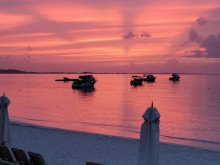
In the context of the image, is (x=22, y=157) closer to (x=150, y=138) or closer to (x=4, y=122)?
(x=150, y=138)

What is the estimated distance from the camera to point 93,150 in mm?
12906

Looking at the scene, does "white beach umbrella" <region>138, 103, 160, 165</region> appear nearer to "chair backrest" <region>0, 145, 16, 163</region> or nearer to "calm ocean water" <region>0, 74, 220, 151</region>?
"chair backrest" <region>0, 145, 16, 163</region>

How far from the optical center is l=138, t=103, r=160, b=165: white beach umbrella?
22.4 feet

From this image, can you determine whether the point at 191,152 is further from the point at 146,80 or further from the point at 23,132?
the point at 146,80

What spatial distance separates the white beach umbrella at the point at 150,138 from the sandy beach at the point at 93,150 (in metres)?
4.15

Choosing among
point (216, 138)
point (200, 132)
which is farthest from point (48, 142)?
point (200, 132)

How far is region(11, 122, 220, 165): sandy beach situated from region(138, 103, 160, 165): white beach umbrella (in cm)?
415

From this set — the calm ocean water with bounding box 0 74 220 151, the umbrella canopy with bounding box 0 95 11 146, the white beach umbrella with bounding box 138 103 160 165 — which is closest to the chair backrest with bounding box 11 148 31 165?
the white beach umbrella with bounding box 138 103 160 165

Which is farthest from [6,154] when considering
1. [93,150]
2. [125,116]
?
[125,116]

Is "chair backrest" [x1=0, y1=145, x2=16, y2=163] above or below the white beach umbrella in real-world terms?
below

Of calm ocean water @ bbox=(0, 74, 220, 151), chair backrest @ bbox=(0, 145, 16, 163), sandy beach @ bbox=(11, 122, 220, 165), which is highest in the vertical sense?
chair backrest @ bbox=(0, 145, 16, 163)

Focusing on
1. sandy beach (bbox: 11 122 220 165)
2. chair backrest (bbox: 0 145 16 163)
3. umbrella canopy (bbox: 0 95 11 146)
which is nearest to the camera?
chair backrest (bbox: 0 145 16 163)

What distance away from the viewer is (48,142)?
14.1 metres

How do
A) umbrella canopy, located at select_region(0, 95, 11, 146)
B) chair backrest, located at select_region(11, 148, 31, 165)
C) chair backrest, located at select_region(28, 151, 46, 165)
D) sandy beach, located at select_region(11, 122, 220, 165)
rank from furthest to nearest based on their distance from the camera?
sandy beach, located at select_region(11, 122, 220, 165), umbrella canopy, located at select_region(0, 95, 11, 146), chair backrest, located at select_region(11, 148, 31, 165), chair backrest, located at select_region(28, 151, 46, 165)
